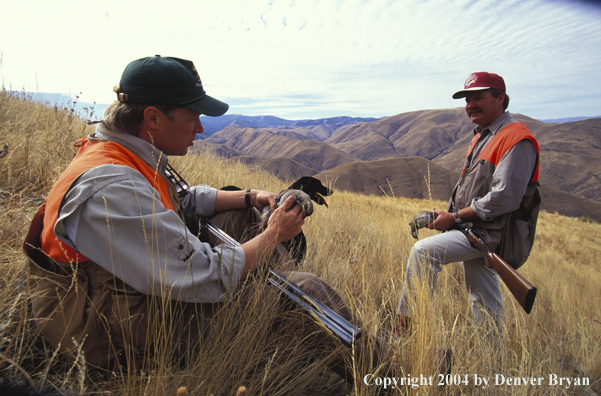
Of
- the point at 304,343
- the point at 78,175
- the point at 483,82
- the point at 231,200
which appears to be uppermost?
the point at 483,82

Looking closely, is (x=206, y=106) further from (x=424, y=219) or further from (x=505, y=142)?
(x=505, y=142)

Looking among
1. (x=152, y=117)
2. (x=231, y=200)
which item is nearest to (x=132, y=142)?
(x=152, y=117)

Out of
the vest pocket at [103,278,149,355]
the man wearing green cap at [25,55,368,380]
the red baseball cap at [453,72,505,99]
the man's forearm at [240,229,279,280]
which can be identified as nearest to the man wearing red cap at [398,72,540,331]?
the red baseball cap at [453,72,505,99]

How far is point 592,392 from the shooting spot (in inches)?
92.9

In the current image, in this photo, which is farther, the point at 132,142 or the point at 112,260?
the point at 132,142

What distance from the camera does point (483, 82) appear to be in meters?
2.94

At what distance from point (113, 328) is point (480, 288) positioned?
315cm

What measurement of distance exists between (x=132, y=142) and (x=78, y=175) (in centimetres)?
36

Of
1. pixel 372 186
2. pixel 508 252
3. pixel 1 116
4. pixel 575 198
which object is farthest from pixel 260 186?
pixel 575 198

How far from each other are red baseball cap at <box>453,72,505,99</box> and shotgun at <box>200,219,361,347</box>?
8.85 feet

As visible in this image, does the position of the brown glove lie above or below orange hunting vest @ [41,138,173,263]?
below

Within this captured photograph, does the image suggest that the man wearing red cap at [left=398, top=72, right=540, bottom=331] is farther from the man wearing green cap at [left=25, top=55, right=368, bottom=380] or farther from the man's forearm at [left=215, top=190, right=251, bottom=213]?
the man wearing green cap at [left=25, top=55, right=368, bottom=380]

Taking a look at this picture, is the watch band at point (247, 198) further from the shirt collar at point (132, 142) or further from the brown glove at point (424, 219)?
the brown glove at point (424, 219)

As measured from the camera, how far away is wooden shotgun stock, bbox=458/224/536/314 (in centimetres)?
194
